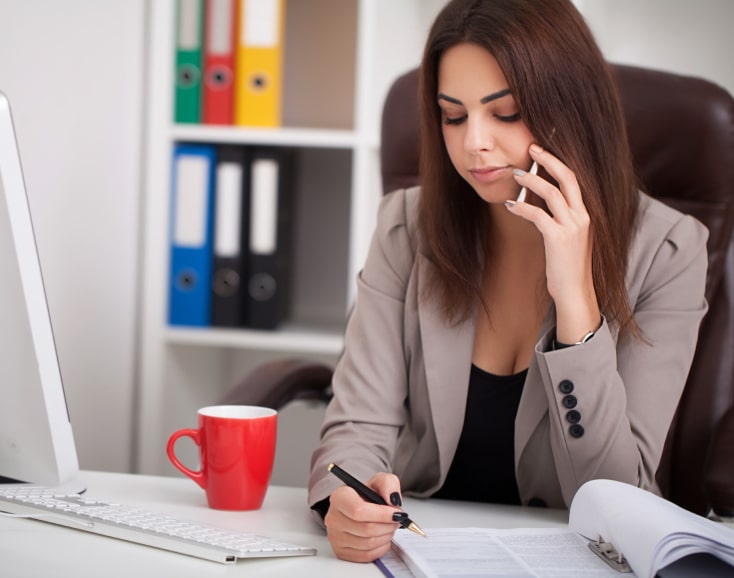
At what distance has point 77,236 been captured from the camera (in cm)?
173

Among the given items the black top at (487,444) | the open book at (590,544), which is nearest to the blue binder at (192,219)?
the black top at (487,444)

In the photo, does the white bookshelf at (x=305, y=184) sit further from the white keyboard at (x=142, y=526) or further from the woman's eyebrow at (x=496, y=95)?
the white keyboard at (x=142, y=526)

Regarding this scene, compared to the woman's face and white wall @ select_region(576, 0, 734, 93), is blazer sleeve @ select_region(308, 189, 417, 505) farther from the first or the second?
white wall @ select_region(576, 0, 734, 93)

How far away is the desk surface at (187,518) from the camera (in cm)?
72

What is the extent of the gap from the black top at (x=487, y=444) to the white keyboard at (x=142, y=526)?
48 cm

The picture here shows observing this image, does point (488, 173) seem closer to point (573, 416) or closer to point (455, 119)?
point (455, 119)

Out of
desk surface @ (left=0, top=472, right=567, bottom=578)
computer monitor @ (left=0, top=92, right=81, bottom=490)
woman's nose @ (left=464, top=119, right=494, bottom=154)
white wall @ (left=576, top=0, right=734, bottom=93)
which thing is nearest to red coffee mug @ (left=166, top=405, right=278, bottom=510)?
desk surface @ (left=0, top=472, right=567, bottom=578)

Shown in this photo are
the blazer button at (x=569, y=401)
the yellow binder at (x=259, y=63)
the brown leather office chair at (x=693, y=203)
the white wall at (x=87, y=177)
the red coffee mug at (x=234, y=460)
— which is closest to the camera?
the red coffee mug at (x=234, y=460)

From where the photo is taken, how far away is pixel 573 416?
103 centimetres

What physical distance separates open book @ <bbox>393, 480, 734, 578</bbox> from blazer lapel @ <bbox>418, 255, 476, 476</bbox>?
1.02 feet

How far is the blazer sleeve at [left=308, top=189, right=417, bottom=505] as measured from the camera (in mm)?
1062

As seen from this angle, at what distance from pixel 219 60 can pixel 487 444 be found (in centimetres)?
111

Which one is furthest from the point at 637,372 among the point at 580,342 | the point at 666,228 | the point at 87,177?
the point at 87,177

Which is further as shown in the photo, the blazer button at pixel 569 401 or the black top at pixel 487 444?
the black top at pixel 487 444
